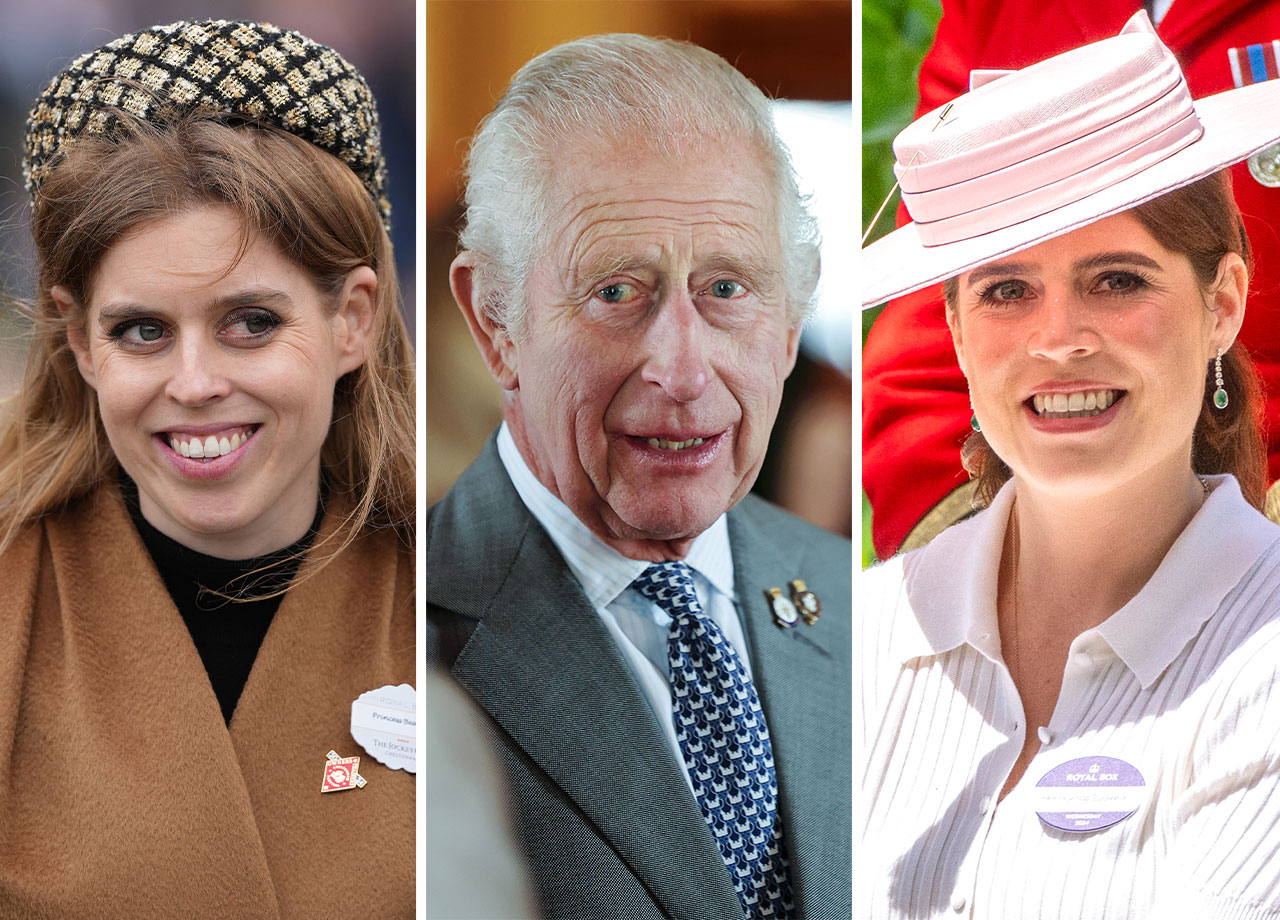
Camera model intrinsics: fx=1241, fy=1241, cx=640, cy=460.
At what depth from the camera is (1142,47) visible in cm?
269

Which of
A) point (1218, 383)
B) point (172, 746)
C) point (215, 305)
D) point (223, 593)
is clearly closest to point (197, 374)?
point (215, 305)

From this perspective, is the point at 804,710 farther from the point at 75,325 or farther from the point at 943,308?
the point at 75,325

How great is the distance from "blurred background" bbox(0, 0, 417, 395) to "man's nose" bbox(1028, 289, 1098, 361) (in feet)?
4.61

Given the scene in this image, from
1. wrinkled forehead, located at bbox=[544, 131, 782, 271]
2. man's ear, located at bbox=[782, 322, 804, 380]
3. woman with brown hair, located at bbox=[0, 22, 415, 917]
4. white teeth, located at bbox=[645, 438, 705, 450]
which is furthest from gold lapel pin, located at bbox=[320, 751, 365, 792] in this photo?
man's ear, located at bbox=[782, 322, 804, 380]

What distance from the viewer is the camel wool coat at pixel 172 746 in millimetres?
2516

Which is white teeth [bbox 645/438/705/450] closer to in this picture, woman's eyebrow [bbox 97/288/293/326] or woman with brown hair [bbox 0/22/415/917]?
woman with brown hair [bbox 0/22/415/917]

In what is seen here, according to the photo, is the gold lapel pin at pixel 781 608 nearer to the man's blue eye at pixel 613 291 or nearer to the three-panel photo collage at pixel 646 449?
the three-panel photo collage at pixel 646 449

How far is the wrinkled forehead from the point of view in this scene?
270cm

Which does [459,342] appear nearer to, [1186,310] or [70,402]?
[70,402]

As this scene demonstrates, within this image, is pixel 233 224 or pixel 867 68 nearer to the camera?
pixel 233 224

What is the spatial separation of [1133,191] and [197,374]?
2033 mm

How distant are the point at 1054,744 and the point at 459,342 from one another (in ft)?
5.16

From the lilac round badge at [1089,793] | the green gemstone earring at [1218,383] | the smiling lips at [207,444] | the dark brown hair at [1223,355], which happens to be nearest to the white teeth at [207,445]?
the smiling lips at [207,444]

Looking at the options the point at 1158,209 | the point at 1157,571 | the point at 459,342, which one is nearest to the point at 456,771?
the point at 459,342
